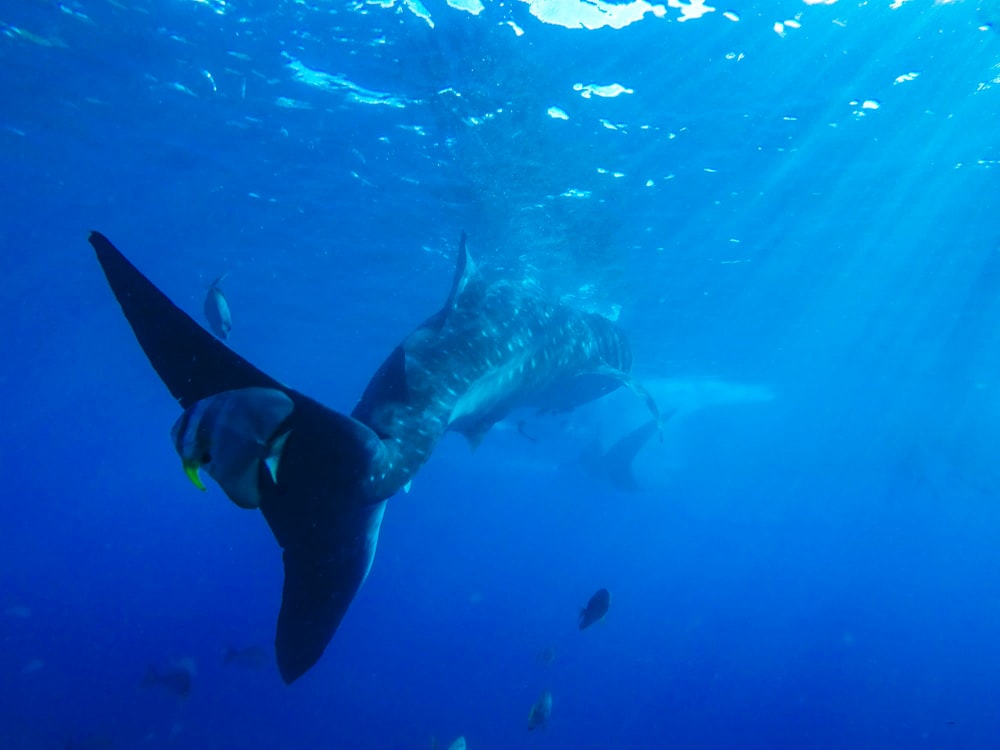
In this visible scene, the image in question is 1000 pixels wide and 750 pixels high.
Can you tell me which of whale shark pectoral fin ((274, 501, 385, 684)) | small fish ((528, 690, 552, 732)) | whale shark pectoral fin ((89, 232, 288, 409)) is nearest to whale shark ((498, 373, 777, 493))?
small fish ((528, 690, 552, 732))

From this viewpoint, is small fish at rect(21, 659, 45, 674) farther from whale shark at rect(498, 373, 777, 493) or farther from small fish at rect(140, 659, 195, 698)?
whale shark at rect(498, 373, 777, 493)

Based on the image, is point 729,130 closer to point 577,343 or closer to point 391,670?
point 577,343

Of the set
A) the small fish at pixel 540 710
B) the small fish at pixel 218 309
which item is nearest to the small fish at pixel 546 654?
the small fish at pixel 540 710

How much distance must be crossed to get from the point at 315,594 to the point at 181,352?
163cm

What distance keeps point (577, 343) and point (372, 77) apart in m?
7.65

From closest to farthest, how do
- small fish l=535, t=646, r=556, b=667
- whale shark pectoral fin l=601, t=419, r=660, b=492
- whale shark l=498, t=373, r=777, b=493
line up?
small fish l=535, t=646, r=556, b=667
whale shark pectoral fin l=601, t=419, r=660, b=492
whale shark l=498, t=373, r=777, b=493

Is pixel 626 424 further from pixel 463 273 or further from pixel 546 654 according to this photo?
pixel 463 273

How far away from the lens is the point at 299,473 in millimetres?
3504

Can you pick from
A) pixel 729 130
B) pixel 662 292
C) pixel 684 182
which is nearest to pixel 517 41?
pixel 729 130

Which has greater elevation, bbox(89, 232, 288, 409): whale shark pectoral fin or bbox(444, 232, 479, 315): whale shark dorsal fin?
bbox(444, 232, 479, 315): whale shark dorsal fin

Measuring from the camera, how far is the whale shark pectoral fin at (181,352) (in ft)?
10.4

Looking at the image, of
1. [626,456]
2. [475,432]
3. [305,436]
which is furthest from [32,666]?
[305,436]

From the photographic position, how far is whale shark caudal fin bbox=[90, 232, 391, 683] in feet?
10.4

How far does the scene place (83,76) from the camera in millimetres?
14922
